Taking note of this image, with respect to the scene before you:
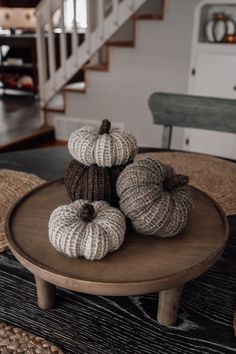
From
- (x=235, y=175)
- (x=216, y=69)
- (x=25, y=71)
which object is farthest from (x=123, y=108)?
(x=25, y=71)

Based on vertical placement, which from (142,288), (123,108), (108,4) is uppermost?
(108,4)

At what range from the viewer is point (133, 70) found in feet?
10.5

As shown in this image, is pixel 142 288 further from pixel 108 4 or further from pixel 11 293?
pixel 108 4

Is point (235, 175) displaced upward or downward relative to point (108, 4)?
downward

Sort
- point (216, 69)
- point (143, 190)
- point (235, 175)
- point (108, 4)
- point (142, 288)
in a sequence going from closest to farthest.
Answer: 1. point (142, 288)
2. point (143, 190)
3. point (235, 175)
4. point (216, 69)
5. point (108, 4)

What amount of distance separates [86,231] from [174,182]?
0.61 ft

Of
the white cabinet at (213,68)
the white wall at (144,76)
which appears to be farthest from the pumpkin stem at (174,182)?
the white wall at (144,76)

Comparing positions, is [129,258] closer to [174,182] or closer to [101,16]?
[174,182]

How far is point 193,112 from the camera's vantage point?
1572 mm

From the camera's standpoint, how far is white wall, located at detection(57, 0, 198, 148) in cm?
297

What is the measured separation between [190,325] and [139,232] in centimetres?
18

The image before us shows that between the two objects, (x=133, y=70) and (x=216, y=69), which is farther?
(x=133, y=70)

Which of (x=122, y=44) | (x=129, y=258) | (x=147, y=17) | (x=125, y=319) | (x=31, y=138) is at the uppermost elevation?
(x=147, y=17)

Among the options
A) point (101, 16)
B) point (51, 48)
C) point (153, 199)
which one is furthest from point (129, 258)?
point (51, 48)
